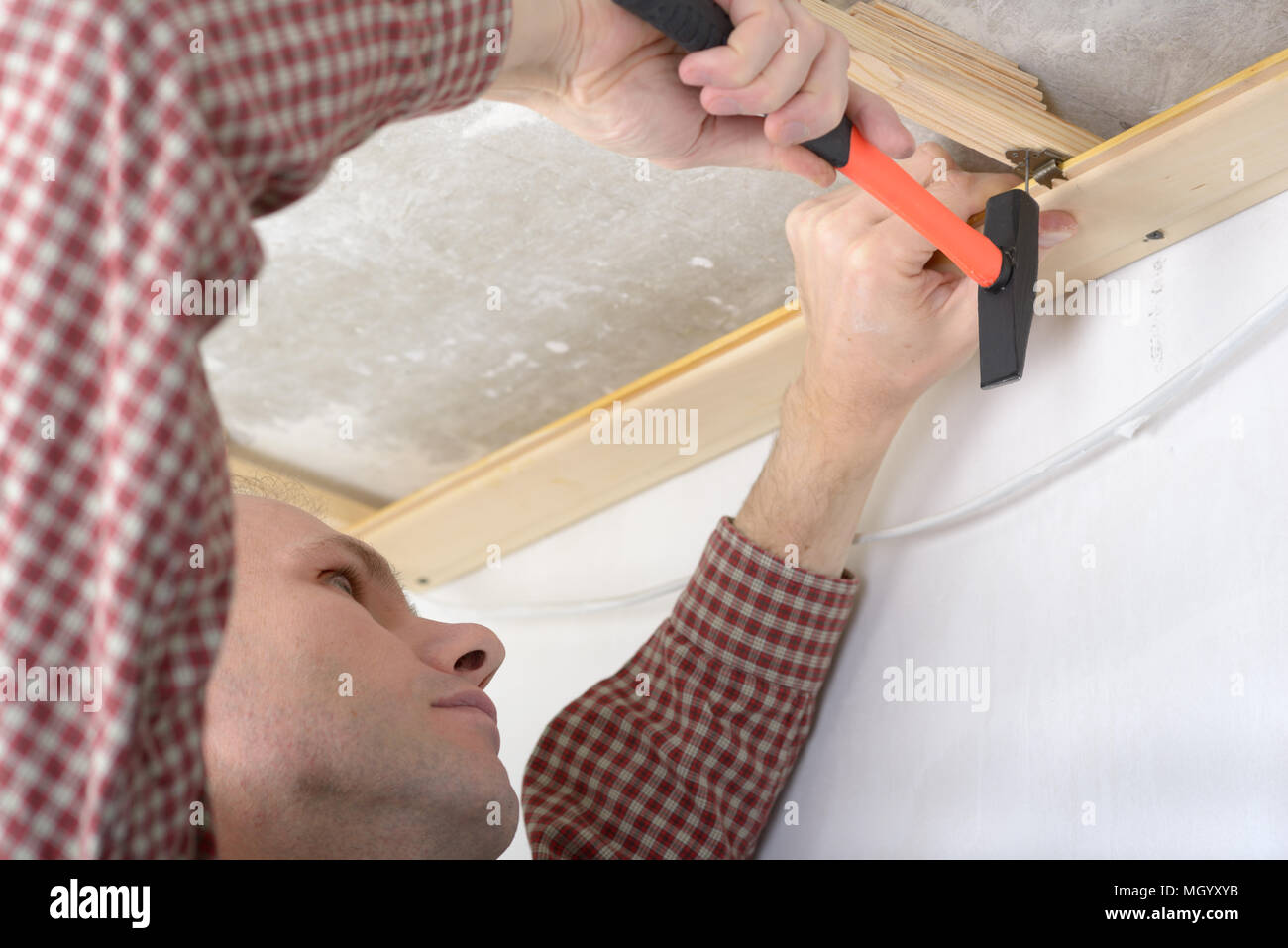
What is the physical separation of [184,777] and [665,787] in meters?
0.98

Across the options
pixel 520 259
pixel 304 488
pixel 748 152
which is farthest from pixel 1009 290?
pixel 304 488

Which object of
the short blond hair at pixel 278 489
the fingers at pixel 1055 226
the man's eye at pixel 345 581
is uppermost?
the fingers at pixel 1055 226

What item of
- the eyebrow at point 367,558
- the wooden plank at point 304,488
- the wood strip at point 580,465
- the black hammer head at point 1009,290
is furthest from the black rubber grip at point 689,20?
the wooden plank at point 304,488

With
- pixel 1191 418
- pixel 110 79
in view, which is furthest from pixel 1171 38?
pixel 110 79

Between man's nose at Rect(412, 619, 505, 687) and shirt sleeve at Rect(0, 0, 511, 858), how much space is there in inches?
31.8

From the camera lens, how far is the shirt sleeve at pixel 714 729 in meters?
1.42

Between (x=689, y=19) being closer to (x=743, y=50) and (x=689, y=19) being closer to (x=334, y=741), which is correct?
(x=743, y=50)

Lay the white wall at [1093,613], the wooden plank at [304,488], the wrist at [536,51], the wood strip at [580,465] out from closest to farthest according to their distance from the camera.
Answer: the wrist at [536,51] → the white wall at [1093,613] → the wood strip at [580,465] → the wooden plank at [304,488]

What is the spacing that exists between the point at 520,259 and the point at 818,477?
49 cm

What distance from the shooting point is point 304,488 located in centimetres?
217

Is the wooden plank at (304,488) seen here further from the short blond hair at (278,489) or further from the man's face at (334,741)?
the man's face at (334,741)

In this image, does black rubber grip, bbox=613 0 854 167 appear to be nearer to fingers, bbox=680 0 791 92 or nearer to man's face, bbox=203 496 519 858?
fingers, bbox=680 0 791 92

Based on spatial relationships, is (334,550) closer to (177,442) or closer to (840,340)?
(840,340)

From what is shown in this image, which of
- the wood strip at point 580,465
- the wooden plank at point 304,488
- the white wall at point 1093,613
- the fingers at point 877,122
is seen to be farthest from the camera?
the wooden plank at point 304,488
